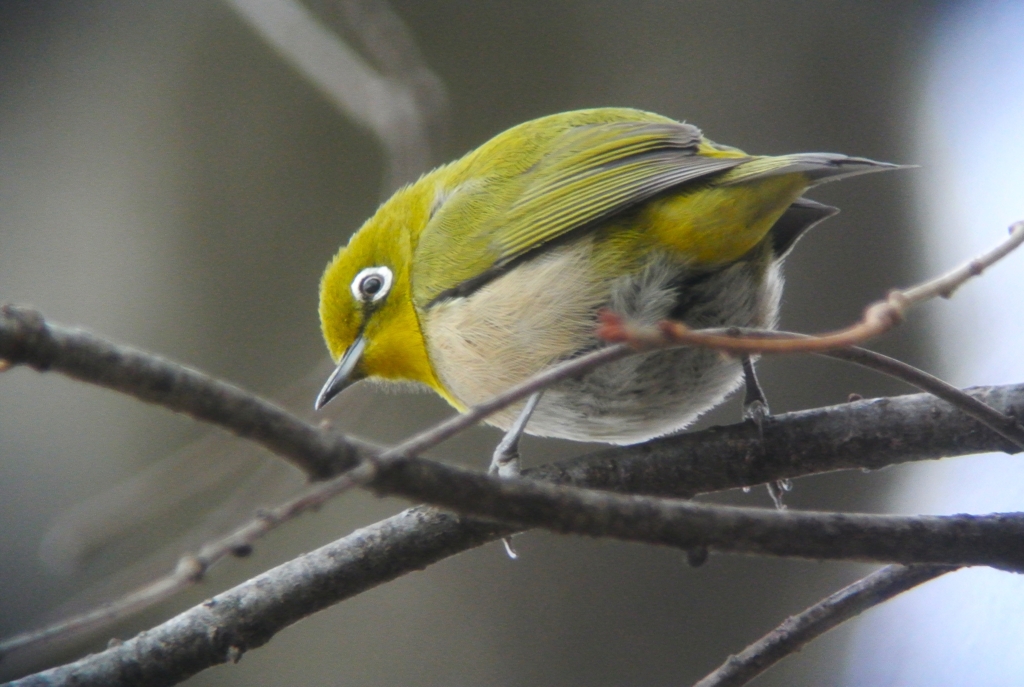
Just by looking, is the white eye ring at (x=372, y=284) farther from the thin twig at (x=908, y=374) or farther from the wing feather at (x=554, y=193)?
the thin twig at (x=908, y=374)

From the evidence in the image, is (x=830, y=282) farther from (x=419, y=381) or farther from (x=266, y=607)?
(x=266, y=607)

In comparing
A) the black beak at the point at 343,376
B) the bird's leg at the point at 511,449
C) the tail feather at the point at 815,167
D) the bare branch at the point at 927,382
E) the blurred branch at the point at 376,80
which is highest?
the blurred branch at the point at 376,80

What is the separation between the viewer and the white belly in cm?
236

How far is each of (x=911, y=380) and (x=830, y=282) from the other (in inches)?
98.0

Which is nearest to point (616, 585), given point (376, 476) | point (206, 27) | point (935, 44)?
point (935, 44)

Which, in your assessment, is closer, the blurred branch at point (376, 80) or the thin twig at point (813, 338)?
the thin twig at point (813, 338)

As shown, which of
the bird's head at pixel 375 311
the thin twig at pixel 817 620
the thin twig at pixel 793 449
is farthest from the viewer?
the bird's head at pixel 375 311

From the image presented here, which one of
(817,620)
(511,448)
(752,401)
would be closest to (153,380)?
(817,620)

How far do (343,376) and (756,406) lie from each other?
54.4 inches

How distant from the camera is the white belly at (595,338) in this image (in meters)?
2.36

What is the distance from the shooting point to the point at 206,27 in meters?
4.69

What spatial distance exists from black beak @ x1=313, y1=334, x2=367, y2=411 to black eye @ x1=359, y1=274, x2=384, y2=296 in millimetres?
148

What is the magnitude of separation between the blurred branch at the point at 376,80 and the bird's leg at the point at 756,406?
97 cm

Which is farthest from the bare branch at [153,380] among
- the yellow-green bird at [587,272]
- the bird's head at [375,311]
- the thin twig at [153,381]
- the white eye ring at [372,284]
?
the white eye ring at [372,284]
